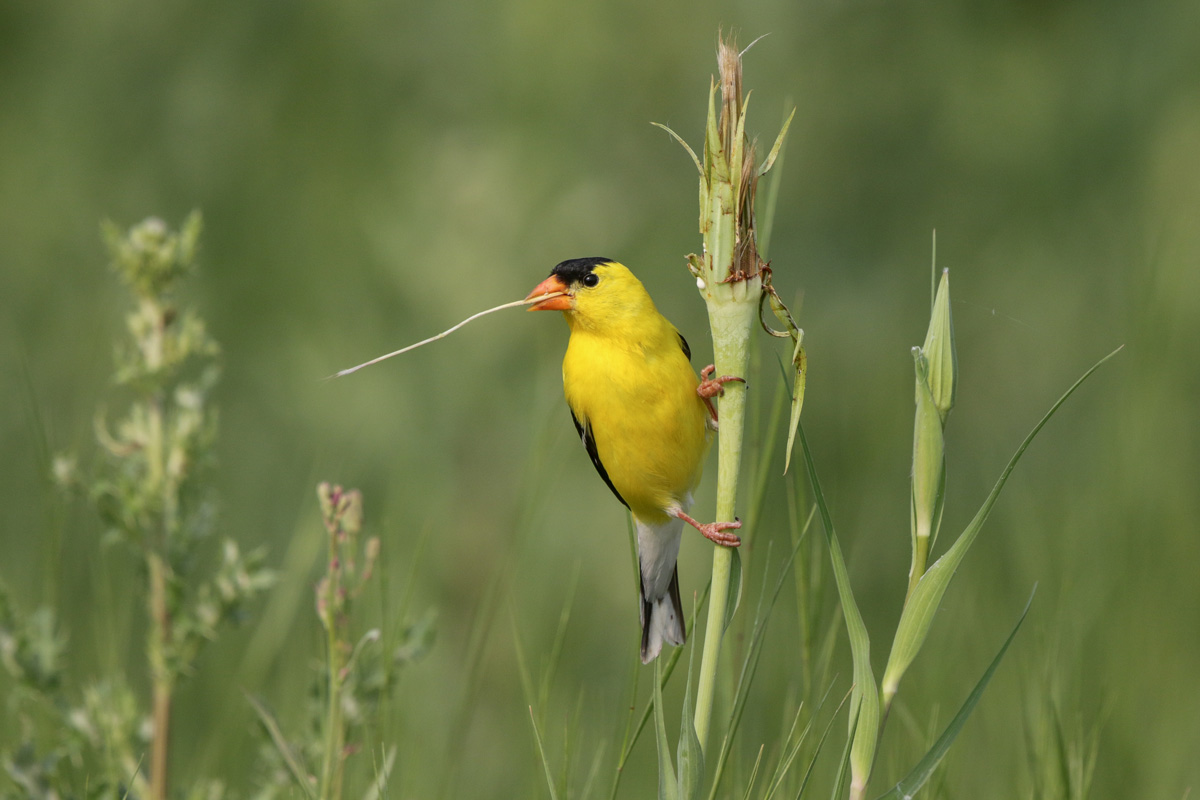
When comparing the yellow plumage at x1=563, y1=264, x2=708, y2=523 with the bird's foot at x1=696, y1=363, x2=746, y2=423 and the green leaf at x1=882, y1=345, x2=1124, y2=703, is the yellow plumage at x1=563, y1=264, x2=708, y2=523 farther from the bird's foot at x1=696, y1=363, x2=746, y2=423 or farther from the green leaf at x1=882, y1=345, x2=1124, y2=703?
the green leaf at x1=882, y1=345, x2=1124, y2=703

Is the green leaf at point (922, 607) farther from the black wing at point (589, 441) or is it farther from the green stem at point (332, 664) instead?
the black wing at point (589, 441)

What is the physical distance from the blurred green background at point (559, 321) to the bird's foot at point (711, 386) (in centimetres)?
22

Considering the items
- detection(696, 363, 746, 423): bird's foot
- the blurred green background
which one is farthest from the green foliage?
detection(696, 363, 746, 423): bird's foot

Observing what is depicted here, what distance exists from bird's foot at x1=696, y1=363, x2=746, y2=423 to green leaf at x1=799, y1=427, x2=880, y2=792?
11 cm

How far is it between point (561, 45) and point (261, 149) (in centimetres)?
248

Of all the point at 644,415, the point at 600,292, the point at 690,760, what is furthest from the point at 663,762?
the point at 600,292

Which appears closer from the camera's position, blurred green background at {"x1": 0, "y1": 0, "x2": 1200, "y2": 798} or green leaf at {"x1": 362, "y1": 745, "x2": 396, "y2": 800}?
green leaf at {"x1": 362, "y1": 745, "x2": 396, "y2": 800}

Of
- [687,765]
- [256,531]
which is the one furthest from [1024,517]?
[256,531]

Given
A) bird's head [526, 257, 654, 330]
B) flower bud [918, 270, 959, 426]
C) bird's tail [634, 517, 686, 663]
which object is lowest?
bird's tail [634, 517, 686, 663]

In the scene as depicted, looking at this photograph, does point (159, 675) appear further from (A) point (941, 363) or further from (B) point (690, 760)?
(A) point (941, 363)

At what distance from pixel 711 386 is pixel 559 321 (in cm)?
207

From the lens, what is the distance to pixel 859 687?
3.28 ft

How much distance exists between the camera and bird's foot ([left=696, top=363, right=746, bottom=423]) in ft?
3.45

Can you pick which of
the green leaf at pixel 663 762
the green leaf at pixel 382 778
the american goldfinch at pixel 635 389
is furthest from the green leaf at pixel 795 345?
the american goldfinch at pixel 635 389
